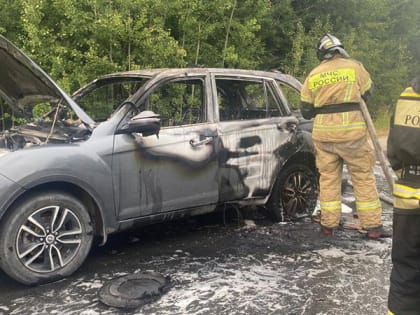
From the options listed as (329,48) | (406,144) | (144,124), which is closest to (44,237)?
(144,124)

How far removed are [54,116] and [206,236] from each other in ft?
6.29

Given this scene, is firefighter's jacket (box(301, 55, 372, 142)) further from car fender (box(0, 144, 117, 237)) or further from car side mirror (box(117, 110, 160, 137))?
car fender (box(0, 144, 117, 237))

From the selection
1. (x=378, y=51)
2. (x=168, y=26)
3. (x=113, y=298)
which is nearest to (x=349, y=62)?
(x=113, y=298)

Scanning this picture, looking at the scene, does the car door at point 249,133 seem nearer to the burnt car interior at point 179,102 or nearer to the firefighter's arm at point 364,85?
the burnt car interior at point 179,102

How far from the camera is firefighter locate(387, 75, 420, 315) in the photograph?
7.61ft

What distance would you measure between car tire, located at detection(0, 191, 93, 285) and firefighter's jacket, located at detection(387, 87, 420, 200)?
8.00 ft

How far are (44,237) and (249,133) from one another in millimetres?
2234

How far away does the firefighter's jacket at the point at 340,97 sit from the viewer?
4.59m

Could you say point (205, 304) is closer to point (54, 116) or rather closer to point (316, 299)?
point (316, 299)

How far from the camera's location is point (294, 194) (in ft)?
18.0

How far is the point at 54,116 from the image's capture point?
417cm

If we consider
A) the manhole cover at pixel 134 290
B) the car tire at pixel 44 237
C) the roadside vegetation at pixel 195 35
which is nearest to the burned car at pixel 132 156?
the car tire at pixel 44 237

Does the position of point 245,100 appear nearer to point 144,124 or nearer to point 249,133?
point 249,133

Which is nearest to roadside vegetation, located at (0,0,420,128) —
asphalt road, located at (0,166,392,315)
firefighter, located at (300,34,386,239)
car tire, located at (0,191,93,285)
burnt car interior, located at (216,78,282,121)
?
burnt car interior, located at (216,78,282,121)
